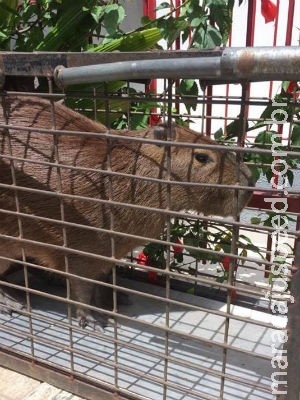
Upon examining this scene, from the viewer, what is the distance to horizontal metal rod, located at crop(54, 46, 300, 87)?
129cm

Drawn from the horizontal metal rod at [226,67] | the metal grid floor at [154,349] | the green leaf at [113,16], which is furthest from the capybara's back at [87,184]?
the horizontal metal rod at [226,67]

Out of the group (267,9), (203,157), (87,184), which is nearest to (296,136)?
(203,157)

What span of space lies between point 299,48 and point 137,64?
0.48 metres

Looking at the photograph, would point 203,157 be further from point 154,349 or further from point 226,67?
point 226,67

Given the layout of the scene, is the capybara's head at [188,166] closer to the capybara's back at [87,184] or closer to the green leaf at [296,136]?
the capybara's back at [87,184]

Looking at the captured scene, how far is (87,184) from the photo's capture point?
8.02 feet

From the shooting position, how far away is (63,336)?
2.42 m

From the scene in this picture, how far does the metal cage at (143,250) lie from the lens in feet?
5.02

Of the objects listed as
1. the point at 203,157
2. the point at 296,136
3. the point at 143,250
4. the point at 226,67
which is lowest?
the point at 143,250

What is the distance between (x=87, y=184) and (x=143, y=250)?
2.76ft

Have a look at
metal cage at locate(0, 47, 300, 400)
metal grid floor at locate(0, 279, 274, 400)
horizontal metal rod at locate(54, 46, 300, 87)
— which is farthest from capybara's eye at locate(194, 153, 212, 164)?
horizontal metal rod at locate(54, 46, 300, 87)

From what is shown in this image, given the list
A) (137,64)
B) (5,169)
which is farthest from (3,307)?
(137,64)

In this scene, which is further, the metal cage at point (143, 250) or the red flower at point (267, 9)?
the red flower at point (267, 9)

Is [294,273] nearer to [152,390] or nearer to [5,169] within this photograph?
[152,390]
